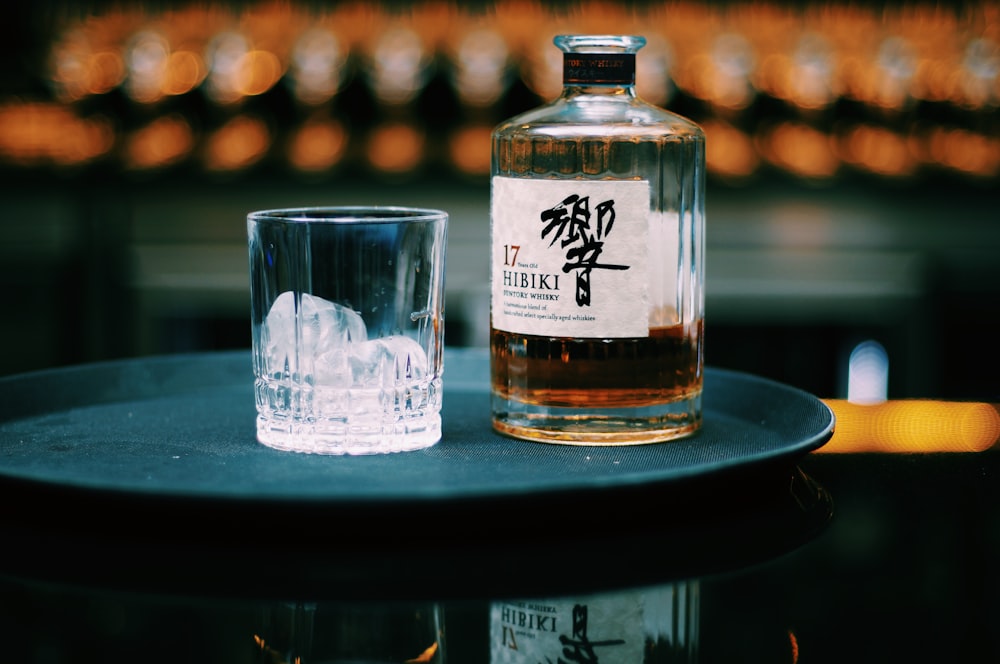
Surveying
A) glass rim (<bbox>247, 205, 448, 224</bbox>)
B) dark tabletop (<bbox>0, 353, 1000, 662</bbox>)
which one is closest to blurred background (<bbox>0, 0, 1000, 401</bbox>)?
glass rim (<bbox>247, 205, 448, 224</bbox>)

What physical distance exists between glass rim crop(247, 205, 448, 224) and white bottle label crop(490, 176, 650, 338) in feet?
0.17

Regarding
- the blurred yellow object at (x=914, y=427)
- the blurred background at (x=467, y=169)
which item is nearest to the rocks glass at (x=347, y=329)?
the blurred yellow object at (x=914, y=427)

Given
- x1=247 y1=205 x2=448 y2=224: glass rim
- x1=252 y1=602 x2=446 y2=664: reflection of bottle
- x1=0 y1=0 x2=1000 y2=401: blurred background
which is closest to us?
x1=252 y1=602 x2=446 y2=664: reflection of bottle

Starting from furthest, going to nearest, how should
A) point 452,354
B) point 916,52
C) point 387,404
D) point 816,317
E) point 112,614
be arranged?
point 916,52, point 816,317, point 452,354, point 387,404, point 112,614

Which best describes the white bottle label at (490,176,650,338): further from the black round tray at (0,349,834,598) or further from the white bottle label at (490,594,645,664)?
the white bottle label at (490,594,645,664)

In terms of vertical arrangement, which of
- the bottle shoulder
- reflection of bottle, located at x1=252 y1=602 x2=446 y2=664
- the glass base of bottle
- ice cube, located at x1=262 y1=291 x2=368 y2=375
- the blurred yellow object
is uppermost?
the bottle shoulder

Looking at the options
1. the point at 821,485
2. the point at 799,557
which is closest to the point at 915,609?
the point at 799,557

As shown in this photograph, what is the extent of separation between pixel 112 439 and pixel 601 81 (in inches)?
13.2

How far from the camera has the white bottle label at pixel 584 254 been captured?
0.70 metres

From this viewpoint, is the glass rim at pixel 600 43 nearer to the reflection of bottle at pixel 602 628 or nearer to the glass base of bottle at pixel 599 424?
the glass base of bottle at pixel 599 424

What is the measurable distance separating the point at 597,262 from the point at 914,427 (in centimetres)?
32

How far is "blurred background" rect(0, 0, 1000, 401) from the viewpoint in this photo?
1.81 metres

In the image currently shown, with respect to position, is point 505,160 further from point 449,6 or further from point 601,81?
point 449,6

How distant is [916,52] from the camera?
216cm
